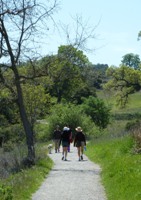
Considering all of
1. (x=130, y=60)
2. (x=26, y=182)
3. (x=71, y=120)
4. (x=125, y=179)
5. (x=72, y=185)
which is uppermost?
(x=130, y=60)

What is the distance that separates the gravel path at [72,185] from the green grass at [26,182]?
0.20 meters

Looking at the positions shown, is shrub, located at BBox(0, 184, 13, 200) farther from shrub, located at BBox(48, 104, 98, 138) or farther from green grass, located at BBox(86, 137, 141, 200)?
Answer: shrub, located at BBox(48, 104, 98, 138)

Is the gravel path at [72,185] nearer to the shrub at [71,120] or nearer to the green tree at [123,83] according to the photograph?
the shrub at [71,120]

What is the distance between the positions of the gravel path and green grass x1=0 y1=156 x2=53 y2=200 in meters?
0.20

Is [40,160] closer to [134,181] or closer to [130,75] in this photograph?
[134,181]

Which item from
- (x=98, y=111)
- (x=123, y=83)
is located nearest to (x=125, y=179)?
(x=98, y=111)

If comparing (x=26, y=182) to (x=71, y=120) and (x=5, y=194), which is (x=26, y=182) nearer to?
(x=5, y=194)

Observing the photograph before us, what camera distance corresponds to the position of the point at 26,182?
46.8 feet

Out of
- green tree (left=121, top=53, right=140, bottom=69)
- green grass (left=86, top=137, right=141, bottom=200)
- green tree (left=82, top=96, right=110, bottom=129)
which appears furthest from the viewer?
green tree (left=121, top=53, right=140, bottom=69)

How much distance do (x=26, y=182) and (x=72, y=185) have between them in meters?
1.50

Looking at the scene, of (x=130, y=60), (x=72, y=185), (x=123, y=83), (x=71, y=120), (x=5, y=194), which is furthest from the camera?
(x=130, y=60)

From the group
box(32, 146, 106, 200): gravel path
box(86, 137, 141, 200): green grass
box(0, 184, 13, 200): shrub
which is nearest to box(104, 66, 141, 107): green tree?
box(86, 137, 141, 200): green grass

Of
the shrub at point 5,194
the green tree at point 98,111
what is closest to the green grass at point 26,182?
the shrub at point 5,194

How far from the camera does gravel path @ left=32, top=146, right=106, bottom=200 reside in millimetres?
12531
